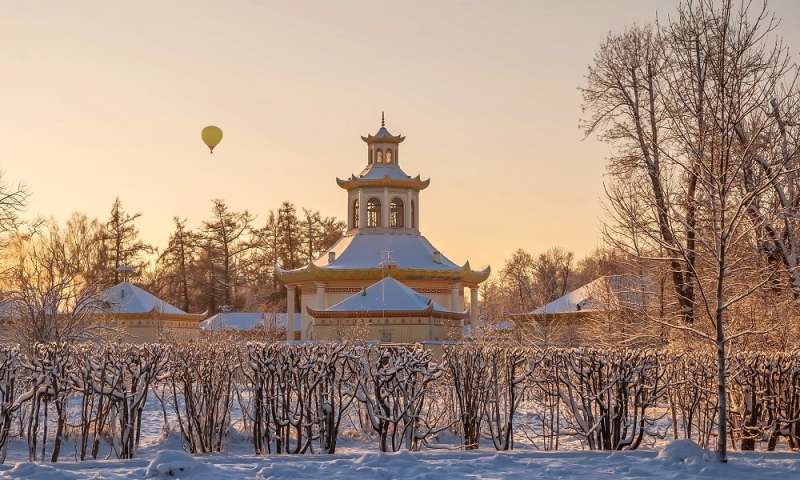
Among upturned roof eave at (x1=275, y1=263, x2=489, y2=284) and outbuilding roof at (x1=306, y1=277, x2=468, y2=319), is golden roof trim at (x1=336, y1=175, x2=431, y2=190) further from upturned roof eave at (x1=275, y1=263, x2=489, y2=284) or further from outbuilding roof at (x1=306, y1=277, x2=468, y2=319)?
outbuilding roof at (x1=306, y1=277, x2=468, y2=319)

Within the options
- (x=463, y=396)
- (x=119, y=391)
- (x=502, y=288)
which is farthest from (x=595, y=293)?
(x=502, y=288)

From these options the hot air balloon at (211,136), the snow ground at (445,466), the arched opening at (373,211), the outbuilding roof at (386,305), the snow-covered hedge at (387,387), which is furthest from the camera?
the arched opening at (373,211)

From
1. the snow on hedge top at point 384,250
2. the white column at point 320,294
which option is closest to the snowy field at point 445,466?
the snow on hedge top at point 384,250

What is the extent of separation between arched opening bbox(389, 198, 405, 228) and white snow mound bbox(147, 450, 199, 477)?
34990 millimetres

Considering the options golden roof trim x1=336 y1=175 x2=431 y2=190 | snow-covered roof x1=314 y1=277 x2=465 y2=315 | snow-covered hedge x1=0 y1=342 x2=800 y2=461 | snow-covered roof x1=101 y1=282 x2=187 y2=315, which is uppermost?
golden roof trim x1=336 y1=175 x2=431 y2=190

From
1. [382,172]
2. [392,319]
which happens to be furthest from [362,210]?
[392,319]

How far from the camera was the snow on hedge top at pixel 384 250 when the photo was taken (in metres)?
42.4

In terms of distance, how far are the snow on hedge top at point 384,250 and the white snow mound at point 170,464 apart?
3130cm

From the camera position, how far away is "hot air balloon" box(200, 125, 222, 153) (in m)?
24.7

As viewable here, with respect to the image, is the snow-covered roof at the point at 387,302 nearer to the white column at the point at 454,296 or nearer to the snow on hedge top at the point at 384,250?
the snow on hedge top at the point at 384,250

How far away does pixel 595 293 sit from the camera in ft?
75.1

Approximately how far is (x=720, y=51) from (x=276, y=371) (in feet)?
24.0

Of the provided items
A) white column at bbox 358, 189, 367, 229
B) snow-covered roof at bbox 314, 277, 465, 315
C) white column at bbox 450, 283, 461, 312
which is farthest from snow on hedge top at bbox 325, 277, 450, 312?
white column at bbox 358, 189, 367, 229

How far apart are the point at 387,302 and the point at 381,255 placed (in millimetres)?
9530
